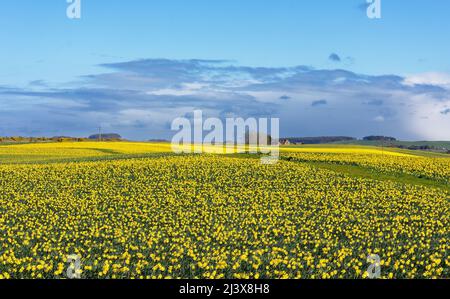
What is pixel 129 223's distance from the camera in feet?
76.2

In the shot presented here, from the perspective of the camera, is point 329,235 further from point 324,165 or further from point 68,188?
point 324,165

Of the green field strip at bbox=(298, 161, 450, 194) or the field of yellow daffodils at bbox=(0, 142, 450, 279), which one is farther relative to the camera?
the green field strip at bbox=(298, 161, 450, 194)

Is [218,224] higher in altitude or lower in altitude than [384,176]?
lower

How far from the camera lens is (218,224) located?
23.0 m

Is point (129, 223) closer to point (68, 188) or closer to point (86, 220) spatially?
point (86, 220)

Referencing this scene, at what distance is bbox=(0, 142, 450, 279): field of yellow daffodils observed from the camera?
1677 centimetres

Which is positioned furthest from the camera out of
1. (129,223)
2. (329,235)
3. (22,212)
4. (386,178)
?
(386,178)

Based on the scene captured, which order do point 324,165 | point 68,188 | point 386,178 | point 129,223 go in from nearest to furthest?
point 129,223, point 68,188, point 386,178, point 324,165

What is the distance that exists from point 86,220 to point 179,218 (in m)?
4.17

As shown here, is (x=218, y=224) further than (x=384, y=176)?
No

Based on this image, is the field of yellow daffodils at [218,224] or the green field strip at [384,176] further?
the green field strip at [384,176]

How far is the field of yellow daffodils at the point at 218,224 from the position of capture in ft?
55.0

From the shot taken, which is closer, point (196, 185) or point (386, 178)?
point (196, 185)

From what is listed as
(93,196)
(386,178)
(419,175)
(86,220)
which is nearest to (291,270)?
(86,220)
